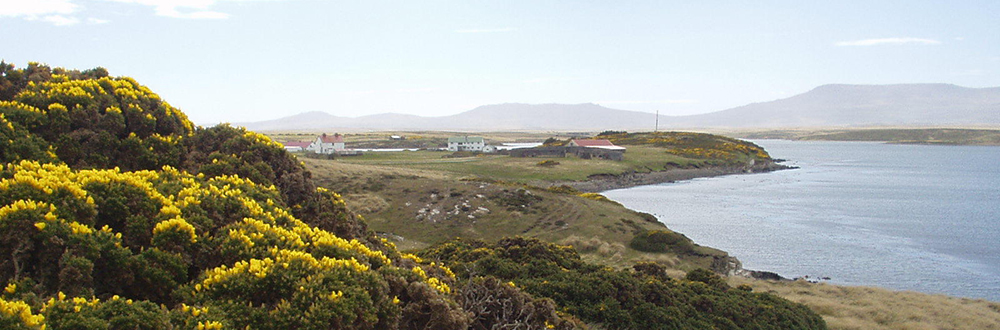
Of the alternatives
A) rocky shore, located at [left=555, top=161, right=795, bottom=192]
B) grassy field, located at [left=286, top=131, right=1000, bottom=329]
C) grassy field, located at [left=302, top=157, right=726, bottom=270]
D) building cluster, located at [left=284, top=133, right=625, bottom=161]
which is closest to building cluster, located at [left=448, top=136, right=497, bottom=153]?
building cluster, located at [left=284, top=133, right=625, bottom=161]

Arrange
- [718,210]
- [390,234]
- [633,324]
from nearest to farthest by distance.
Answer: [633,324] → [390,234] → [718,210]

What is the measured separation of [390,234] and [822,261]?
26.5 metres

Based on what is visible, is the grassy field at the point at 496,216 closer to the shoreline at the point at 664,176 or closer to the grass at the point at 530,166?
the shoreline at the point at 664,176

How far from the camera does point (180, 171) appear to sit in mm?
11625

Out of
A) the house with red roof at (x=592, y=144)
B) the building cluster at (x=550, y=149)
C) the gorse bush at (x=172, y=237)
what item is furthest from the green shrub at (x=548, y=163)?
the gorse bush at (x=172, y=237)

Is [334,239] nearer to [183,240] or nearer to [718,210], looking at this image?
[183,240]

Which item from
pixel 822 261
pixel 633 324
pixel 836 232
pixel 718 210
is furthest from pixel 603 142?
pixel 633 324

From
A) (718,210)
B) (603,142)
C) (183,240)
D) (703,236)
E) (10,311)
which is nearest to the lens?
(10,311)

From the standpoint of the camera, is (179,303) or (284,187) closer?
(179,303)

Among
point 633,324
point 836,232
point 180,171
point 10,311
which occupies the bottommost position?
point 836,232

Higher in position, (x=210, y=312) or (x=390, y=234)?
(x=210, y=312)

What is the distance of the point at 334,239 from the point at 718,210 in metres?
55.3

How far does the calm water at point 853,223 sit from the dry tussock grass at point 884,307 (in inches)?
198

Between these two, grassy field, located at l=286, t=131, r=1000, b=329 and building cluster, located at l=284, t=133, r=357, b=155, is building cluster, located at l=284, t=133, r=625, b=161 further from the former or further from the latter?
grassy field, located at l=286, t=131, r=1000, b=329
